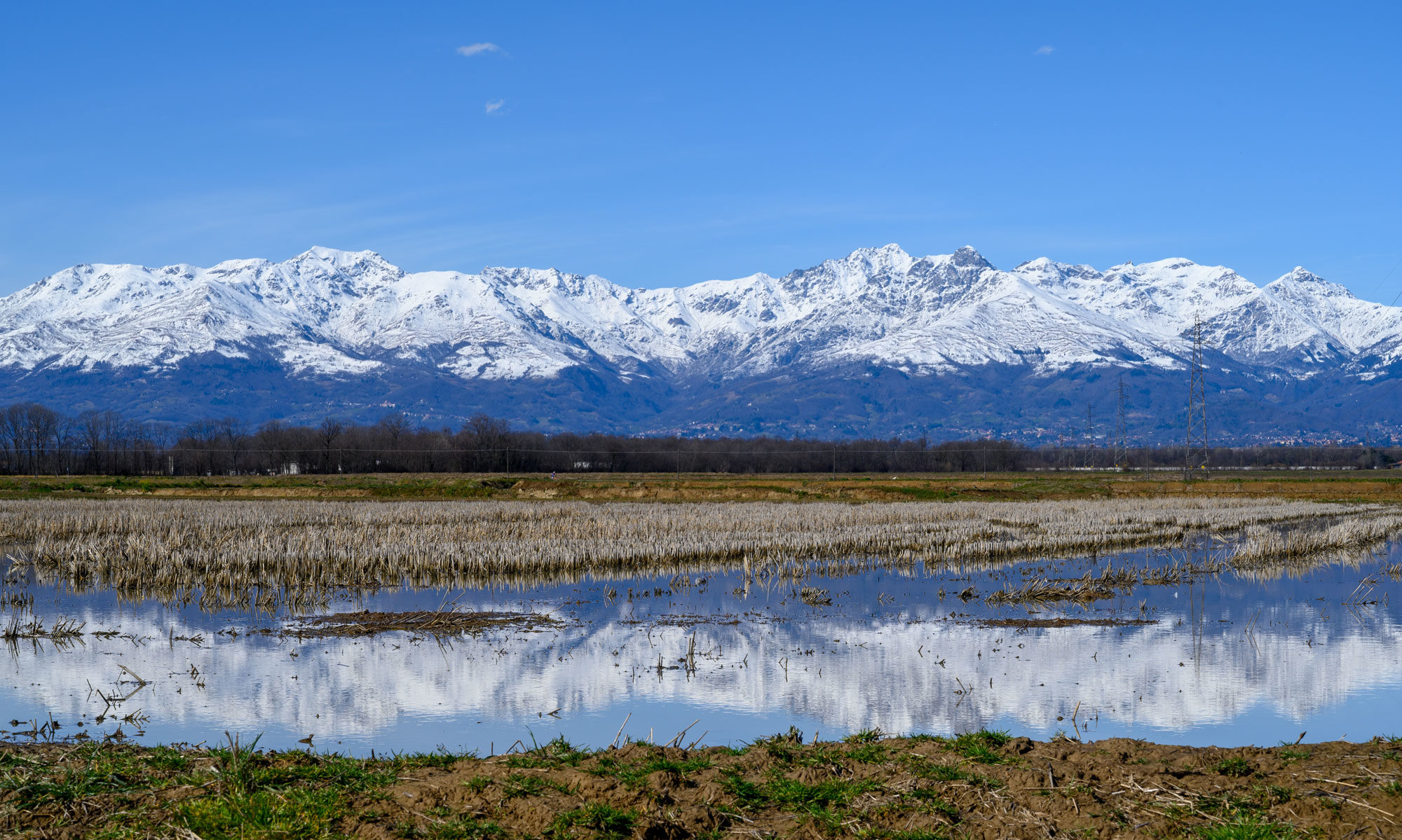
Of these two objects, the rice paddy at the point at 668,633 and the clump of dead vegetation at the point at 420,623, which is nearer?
the rice paddy at the point at 668,633

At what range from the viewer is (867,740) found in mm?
10680

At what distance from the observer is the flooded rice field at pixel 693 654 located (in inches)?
501

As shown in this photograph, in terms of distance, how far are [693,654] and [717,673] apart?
4.23ft

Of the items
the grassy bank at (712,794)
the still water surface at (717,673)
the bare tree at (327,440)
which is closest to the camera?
the grassy bank at (712,794)

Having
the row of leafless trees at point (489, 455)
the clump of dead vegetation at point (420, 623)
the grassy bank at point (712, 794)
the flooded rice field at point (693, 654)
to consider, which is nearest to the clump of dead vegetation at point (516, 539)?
the flooded rice field at point (693, 654)

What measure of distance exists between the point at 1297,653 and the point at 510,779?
14943mm

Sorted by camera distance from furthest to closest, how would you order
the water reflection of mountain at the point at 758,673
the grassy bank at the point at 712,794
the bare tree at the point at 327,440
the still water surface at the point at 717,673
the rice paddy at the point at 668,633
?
1. the bare tree at the point at 327,440
2. the water reflection of mountain at the point at 758,673
3. the rice paddy at the point at 668,633
4. the still water surface at the point at 717,673
5. the grassy bank at the point at 712,794

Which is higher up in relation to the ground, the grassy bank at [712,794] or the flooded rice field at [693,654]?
the grassy bank at [712,794]

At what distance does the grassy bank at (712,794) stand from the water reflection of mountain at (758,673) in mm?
3126

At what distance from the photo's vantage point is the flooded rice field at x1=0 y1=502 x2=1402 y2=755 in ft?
41.8

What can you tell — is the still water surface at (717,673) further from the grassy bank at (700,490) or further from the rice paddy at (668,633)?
the grassy bank at (700,490)

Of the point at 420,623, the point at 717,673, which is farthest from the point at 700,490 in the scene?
the point at 717,673

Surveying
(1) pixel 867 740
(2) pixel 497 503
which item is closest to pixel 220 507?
(2) pixel 497 503

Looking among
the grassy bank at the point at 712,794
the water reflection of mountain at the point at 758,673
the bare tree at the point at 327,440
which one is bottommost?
the water reflection of mountain at the point at 758,673
